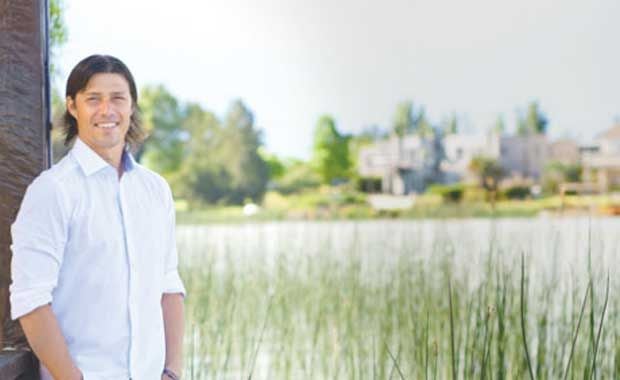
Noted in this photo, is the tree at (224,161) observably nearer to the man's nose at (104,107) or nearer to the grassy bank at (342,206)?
the grassy bank at (342,206)

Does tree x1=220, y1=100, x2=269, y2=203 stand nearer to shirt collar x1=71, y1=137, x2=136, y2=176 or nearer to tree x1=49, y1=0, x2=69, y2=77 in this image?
tree x1=49, y1=0, x2=69, y2=77

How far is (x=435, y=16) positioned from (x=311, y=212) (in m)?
3.57

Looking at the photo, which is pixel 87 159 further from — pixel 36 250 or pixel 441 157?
pixel 441 157

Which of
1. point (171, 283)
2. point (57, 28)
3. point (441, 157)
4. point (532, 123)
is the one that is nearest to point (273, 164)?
point (441, 157)

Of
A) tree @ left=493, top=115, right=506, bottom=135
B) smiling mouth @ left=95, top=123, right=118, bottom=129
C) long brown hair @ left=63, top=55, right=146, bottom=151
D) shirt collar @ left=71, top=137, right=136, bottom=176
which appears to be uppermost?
tree @ left=493, top=115, right=506, bottom=135

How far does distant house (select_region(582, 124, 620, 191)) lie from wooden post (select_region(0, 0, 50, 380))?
9.98 meters

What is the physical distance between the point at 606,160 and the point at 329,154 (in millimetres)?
3668

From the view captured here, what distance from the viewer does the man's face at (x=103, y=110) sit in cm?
108

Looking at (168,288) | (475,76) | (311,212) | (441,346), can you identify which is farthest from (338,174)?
(168,288)

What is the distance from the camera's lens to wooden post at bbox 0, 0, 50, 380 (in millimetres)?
1137

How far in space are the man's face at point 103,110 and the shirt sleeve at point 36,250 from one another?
0.34ft

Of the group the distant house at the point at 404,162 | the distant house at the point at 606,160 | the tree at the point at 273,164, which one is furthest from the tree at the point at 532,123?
the tree at the point at 273,164

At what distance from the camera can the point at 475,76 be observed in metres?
12.1

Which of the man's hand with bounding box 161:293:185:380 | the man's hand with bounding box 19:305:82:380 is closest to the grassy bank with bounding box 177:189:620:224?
the man's hand with bounding box 161:293:185:380
